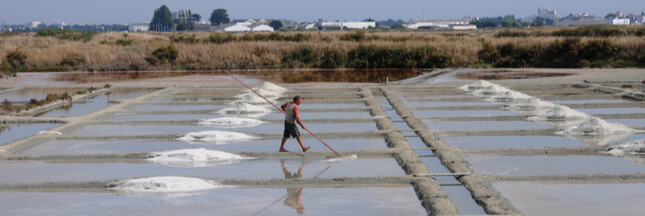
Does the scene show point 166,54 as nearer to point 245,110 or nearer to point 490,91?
point 490,91

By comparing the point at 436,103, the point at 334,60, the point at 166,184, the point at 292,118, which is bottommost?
the point at 334,60

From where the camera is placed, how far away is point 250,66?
27.1m

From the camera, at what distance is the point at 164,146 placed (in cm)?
963

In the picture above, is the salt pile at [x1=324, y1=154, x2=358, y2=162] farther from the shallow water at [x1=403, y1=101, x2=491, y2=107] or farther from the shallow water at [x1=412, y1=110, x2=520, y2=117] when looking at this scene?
the shallow water at [x1=403, y1=101, x2=491, y2=107]

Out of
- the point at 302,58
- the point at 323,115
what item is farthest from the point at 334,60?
the point at 323,115

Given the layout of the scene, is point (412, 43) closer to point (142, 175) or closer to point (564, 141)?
point (564, 141)

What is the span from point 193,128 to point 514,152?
4.47 metres

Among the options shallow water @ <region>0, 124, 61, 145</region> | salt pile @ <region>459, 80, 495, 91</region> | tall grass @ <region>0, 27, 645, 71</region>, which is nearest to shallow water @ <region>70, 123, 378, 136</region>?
shallow water @ <region>0, 124, 61, 145</region>

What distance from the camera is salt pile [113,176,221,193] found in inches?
279

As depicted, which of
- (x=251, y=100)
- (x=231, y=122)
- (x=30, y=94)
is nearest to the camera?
(x=231, y=122)

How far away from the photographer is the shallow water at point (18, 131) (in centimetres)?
1053

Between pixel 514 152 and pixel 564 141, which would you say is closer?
pixel 514 152

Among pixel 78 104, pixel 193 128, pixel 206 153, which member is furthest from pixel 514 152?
pixel 78 104

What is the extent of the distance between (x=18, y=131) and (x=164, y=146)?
9.09 ft
